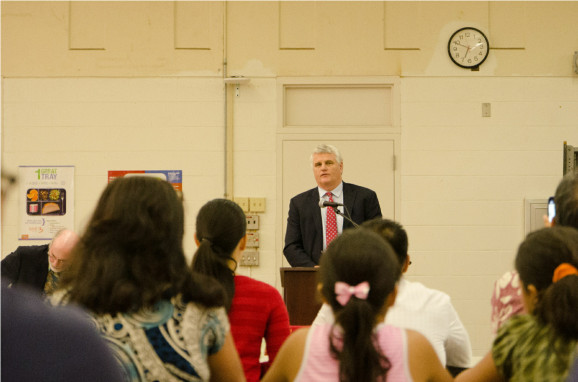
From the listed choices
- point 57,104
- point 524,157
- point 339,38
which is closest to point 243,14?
point 339,38

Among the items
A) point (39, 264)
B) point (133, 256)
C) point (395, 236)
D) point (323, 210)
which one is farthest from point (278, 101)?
point (133, 256)

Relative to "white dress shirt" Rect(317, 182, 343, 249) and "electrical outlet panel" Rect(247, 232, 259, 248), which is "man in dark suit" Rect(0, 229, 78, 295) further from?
"electrical outlet panel" Rect(247, 232, 259, 248)

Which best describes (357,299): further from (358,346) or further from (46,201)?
(46,201)

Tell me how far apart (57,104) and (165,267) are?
14.8ft

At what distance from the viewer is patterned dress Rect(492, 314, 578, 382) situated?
4.57 feet

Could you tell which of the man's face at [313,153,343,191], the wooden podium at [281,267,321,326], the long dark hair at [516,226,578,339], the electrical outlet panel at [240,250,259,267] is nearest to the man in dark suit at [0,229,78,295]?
the wooden podium at [281,267,321,326]

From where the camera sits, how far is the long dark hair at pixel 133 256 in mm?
1384

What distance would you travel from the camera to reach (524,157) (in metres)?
5.40

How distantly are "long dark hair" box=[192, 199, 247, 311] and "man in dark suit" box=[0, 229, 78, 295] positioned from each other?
1420 mm

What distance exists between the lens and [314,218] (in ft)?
13.6

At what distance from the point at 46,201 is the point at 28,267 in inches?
96.1

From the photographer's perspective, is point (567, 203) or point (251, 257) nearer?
point (567, 203)

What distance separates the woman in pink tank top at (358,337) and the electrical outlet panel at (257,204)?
3922 mm

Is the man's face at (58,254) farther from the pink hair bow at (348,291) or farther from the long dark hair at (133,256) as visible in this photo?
the pink hair bow at (348,291)
